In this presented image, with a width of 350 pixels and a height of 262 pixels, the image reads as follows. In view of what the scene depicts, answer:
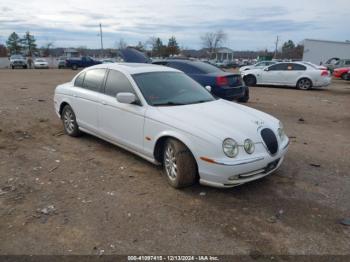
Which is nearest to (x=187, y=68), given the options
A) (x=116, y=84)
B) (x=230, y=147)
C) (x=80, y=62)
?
(x=116, y=84)

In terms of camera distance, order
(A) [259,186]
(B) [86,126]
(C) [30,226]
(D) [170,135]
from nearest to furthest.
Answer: (C) [30,226], (D) [170,135], (A) [259,186], (B) [86,126]

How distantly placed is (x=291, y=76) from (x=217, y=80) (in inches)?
351

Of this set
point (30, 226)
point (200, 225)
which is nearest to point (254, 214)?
point (200, 225)

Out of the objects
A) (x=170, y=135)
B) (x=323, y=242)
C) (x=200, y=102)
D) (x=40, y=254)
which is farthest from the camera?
(x=200, y=102)

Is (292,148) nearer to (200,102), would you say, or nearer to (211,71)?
(200,102)

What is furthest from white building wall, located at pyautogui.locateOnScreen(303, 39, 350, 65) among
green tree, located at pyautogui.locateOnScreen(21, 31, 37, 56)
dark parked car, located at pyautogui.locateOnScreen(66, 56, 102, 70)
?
green tree, located at pyautogui.locateOnScreen(21, 31, 37, 56)

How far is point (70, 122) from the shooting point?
20.9ft

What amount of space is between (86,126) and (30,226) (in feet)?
9.05

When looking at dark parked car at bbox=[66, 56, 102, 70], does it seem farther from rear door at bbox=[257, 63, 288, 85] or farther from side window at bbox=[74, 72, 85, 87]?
side window at bbox=[74, 72, 85, 87]

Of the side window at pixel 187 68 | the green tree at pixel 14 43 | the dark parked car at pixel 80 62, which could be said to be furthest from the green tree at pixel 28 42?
the side window at pixel 187 68

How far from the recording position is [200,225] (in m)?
3.37

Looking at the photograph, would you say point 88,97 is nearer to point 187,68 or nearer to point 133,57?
point 187,68

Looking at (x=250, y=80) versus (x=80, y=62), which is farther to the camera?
(x=80, y=62)

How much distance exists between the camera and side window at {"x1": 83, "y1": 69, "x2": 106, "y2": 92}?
5555mm
